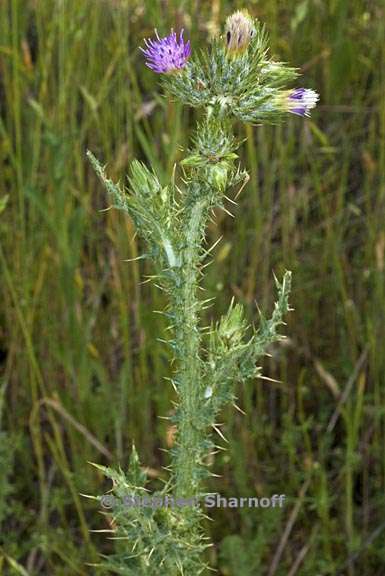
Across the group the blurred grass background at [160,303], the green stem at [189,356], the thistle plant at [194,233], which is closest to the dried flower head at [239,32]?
the thistle plant at [194,233]

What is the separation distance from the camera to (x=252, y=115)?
1068mm

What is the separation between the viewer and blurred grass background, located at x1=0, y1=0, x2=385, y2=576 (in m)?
1.79

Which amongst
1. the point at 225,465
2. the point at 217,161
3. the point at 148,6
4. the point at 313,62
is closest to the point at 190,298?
the point at 217,161

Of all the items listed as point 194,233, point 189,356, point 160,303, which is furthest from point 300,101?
point 160,303

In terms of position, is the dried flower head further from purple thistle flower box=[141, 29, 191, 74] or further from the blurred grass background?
the blurred grass background

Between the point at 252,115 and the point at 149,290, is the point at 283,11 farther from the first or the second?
the point at 252,115

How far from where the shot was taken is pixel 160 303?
189cm

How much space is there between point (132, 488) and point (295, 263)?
1048 mm

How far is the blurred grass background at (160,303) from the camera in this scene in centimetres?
179

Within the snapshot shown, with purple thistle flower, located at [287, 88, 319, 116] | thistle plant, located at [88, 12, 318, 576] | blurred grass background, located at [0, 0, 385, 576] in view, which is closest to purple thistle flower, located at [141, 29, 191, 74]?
thistle plant, located at [88, 12, 318, 576]

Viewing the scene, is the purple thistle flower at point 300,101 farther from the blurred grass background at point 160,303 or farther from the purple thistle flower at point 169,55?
the blurred grass background at point 160,303

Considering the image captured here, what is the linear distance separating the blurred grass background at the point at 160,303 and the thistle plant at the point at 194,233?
0.44 metres

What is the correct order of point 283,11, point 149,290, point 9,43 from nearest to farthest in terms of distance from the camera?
point 9,43 < point 149,290 < point 283,11

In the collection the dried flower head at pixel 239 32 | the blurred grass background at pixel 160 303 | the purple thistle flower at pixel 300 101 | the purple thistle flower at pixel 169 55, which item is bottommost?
the blurred grass background at pixel 160 303
